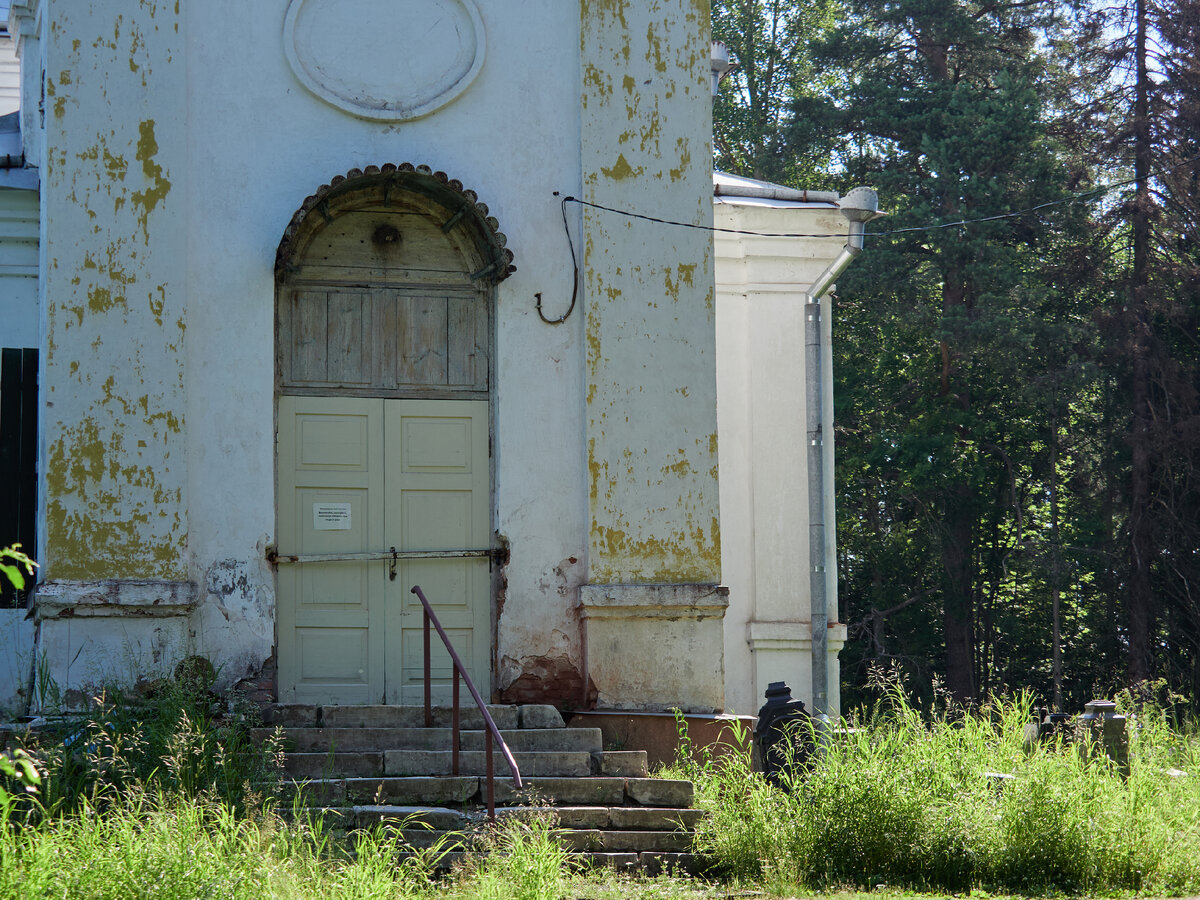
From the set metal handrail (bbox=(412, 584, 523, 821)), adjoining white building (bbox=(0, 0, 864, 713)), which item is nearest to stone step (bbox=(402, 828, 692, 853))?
metal handrail (bbox=(412, 584, 523, 821))

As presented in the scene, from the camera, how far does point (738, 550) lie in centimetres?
1258

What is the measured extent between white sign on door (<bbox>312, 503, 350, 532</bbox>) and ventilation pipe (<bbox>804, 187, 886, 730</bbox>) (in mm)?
4520

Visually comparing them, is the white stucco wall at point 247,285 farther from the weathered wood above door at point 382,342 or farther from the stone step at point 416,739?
the stone step at point 416,739

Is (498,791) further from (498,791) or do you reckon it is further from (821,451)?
(821,451)

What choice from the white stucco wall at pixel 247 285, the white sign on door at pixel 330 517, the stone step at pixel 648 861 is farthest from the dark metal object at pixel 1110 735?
the white sign on door at pixel 330 517

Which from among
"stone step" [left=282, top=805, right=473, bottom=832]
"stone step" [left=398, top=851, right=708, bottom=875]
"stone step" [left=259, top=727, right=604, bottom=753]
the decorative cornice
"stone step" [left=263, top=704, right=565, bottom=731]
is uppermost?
the decorative cornice

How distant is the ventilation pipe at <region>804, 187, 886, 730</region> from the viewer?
1225 centimetres

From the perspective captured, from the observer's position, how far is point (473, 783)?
25.7 feet

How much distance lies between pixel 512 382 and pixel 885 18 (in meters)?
20.3

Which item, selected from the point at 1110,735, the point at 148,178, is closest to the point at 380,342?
the point at 148,178

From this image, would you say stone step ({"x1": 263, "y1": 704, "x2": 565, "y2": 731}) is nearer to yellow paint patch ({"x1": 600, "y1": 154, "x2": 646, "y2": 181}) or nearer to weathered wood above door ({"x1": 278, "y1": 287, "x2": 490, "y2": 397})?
weathered wood above door ({"x1": 278, "y1": 287, "x2": 490, "y2": 397})

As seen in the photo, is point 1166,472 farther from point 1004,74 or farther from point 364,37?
point 364,37

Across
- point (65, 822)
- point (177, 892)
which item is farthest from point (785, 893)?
point (65, 822)

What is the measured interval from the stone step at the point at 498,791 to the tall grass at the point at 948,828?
12.3 inches
